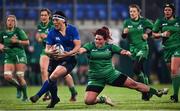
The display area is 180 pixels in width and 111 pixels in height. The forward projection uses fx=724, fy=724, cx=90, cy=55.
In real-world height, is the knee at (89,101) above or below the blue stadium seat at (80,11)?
below

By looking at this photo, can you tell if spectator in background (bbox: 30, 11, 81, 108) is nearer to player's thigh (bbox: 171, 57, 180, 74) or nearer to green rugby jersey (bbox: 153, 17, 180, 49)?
player's thigh (bbox: 171, 57, 180, 74)

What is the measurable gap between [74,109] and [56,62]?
1269 millimetres

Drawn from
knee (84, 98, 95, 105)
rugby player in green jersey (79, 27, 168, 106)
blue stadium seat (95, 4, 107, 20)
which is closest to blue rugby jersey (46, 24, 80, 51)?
rugby player in green jersey (79, 27, 168, 106)

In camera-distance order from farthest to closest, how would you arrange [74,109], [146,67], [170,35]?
[146,67] < [170,35] < [74,109]

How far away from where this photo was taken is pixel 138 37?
18.0 m

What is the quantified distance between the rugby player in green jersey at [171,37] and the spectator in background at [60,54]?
246cm

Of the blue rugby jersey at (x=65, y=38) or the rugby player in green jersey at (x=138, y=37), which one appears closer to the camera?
the blue rugby jersey at (x=65, y=38)

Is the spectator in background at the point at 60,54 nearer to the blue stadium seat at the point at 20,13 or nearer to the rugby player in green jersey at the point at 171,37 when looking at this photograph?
the rugby player in green jersey at the point at 171,37

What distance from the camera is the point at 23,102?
17.5 metres

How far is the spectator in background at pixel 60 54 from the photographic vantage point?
15.0 meters

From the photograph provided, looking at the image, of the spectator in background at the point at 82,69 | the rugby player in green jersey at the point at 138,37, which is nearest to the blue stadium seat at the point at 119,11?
the spectator in background at the point at 82,69

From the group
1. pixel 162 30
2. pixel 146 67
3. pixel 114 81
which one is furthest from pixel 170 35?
pixel 146 67

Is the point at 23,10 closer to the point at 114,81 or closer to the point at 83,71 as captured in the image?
the point at 83,71

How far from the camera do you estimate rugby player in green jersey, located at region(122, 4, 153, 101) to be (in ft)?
58.1
